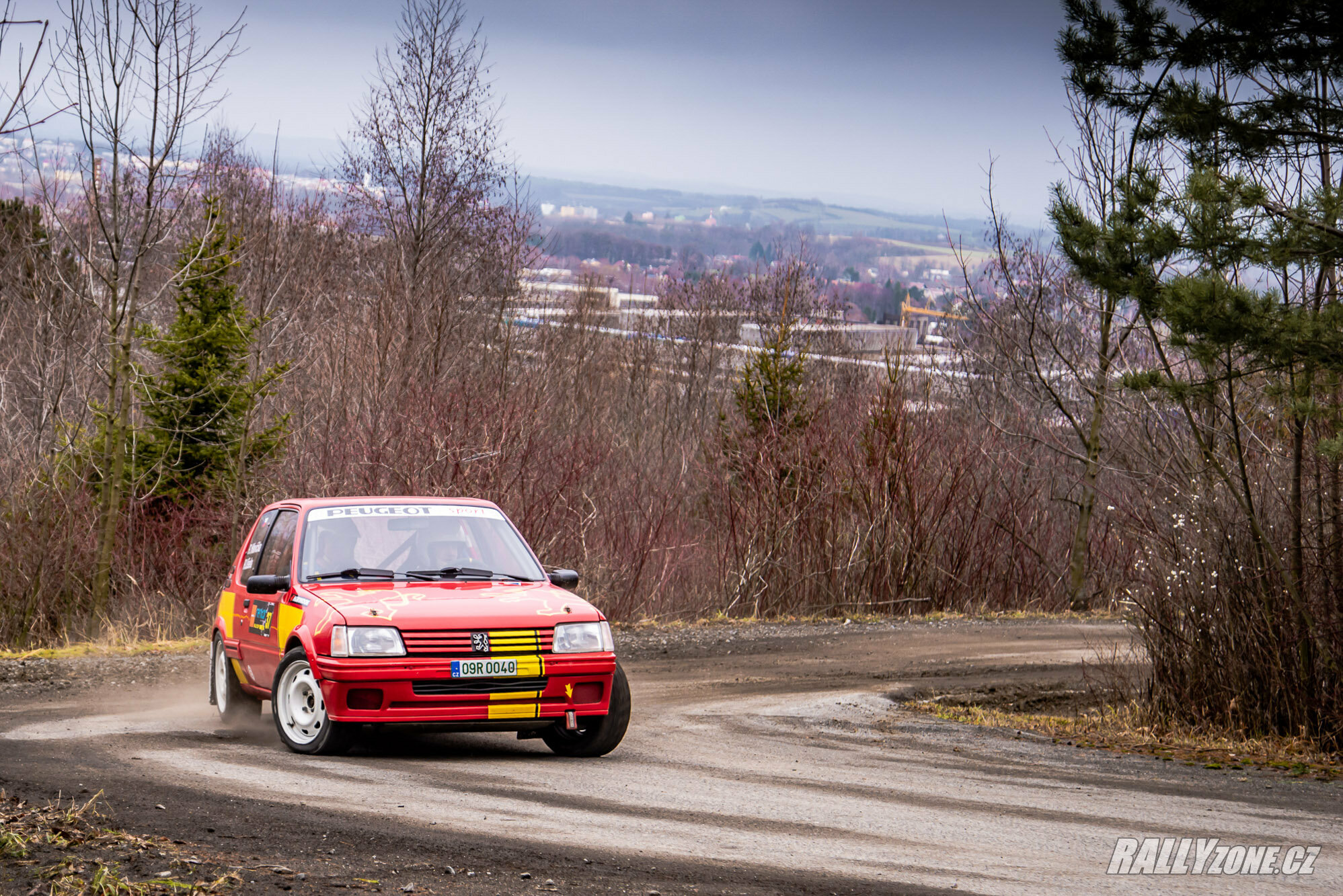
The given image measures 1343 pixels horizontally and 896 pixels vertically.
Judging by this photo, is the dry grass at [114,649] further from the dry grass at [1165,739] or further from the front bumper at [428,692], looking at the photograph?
the dry grass at [1165,739]

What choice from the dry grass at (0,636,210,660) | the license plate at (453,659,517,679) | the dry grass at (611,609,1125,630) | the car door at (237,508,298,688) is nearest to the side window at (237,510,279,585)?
the car door at (237,508,298,688)

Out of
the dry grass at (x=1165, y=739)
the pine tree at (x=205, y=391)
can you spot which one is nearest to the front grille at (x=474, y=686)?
the dry grass at (x=1165, y=739)

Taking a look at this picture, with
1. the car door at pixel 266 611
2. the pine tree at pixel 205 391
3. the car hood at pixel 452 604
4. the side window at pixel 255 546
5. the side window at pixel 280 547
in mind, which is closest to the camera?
the car hood at pixel 452 604

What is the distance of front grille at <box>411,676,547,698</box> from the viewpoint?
883 centimetres

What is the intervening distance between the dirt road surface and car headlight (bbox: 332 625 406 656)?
768 millimetres

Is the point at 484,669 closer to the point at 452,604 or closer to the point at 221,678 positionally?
the point at 452,604

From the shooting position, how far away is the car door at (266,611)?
9922 mm

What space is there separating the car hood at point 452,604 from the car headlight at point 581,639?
0.05 m

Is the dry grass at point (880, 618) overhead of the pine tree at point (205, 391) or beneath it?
beneath

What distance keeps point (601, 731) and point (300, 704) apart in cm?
205

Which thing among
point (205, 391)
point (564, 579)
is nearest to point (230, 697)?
point (564, 579)

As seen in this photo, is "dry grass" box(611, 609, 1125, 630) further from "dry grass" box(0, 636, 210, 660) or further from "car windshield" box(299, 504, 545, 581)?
"car windshield" box(299, 504, 545, 581)

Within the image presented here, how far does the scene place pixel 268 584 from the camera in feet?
32.1

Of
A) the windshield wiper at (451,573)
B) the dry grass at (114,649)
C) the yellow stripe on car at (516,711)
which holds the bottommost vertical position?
the dry grass at (114,649)
